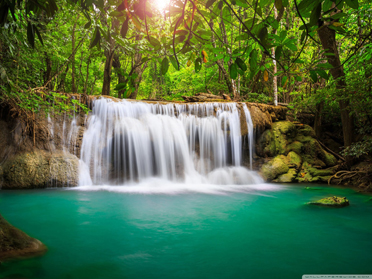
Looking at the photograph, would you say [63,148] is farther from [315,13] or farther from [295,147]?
[295,147]

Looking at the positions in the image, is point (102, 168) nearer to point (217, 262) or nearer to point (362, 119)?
point (217, 262)

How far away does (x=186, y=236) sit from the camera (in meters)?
4.25

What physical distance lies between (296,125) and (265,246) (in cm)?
1019

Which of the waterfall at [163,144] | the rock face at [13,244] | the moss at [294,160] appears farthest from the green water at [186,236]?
Result: the moss at [294,160]

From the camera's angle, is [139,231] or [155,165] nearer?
[139,231]

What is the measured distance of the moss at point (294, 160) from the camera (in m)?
11.0

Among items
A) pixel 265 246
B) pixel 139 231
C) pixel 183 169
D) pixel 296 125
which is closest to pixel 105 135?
pixel 183 169

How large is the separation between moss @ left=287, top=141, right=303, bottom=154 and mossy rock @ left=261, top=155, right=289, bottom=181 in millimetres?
914

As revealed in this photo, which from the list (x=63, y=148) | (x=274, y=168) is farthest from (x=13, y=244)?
(x=274, y=168)

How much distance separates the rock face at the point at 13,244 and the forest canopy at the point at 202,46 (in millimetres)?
1835

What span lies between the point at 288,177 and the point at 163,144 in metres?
5.64

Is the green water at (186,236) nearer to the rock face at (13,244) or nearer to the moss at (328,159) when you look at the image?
the rock face at (13,244)

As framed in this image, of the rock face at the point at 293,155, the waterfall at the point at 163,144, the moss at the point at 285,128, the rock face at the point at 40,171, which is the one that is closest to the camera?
the rock face at the point at 40,171

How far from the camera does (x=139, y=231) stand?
445 centimetres
